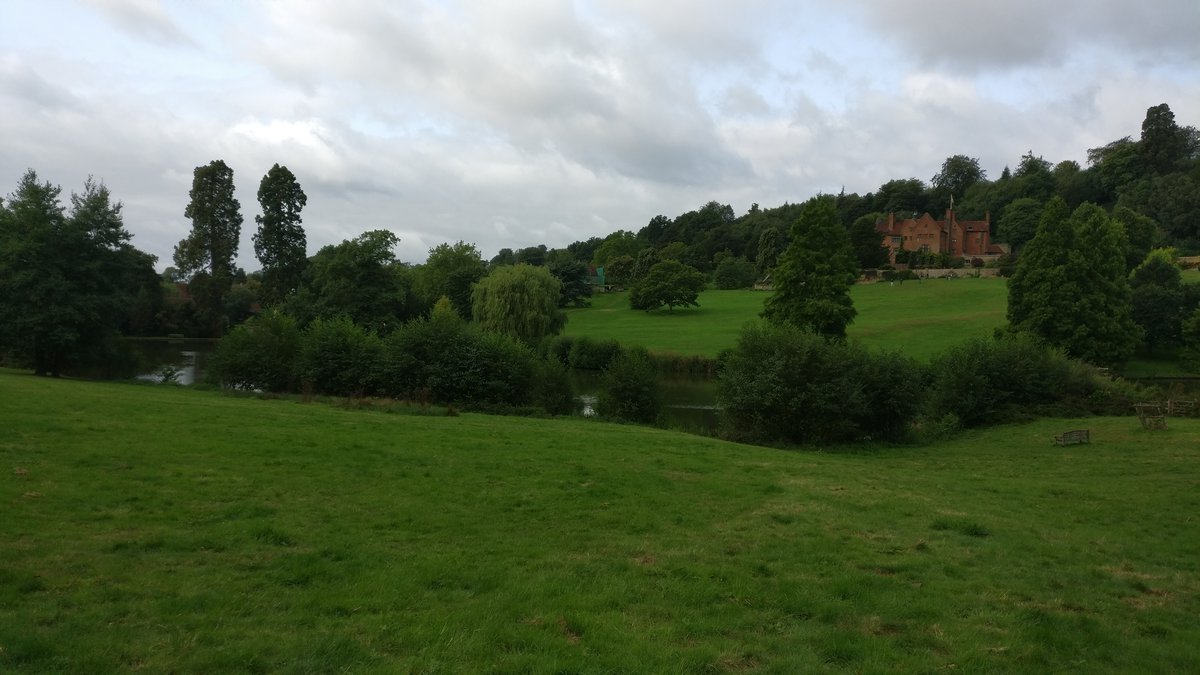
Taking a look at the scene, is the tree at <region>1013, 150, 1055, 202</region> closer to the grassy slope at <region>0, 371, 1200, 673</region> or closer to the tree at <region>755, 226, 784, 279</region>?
the tree at <region>755, 226, 784, 279</region>

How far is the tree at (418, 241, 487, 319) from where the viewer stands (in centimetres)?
7588

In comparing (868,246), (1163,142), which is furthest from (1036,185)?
(868,246)

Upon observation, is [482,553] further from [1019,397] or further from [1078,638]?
[1019,397]

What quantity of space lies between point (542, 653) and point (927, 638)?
11.6 feet

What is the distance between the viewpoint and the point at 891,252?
11188cm

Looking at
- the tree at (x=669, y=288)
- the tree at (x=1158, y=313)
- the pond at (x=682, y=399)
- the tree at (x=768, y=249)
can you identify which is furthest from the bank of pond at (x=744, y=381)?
the tree at (x=768, y=249)

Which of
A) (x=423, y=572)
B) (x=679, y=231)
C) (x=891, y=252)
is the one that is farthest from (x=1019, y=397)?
(x=679, y=231)

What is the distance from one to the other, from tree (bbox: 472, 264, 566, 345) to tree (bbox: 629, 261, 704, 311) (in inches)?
1469

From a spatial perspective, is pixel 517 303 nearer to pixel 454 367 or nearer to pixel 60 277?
pixel 454 367

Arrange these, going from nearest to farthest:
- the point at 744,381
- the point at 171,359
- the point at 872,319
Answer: the point at 744,381 < the point at 171,359 < the point at 872,319

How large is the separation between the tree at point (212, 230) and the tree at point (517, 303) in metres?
27.2

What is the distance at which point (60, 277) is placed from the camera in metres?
36.1

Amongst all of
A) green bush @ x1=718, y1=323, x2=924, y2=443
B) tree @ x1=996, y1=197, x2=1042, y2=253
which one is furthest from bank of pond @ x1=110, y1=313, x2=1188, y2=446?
tree @ x1=996, y1=197, x2=1042, y2=253

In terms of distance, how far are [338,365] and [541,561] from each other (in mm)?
30401
